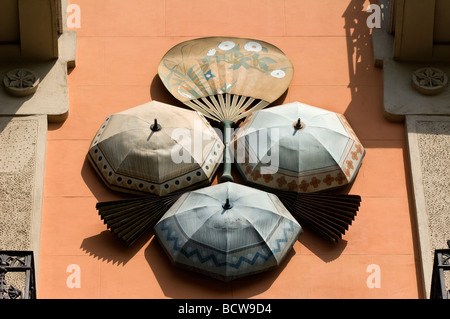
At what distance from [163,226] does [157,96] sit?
2.34 meters

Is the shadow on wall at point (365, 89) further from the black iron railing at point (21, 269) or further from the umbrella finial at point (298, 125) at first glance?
the black iron railing at point (21, 269)

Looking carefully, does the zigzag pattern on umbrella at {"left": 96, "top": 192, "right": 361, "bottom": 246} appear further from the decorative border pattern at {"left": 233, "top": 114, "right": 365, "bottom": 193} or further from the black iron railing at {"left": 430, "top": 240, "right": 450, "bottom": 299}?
the black iron railing at {"left": 430, "top": 240, "right": 450, "bottom": 299}

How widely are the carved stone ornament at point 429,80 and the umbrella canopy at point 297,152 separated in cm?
117

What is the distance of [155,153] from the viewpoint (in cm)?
1591

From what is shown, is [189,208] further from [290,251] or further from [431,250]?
[431,250]

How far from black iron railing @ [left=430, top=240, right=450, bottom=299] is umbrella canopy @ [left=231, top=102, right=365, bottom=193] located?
6.97 ft

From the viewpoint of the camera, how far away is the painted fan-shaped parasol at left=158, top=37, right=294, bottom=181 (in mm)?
16828

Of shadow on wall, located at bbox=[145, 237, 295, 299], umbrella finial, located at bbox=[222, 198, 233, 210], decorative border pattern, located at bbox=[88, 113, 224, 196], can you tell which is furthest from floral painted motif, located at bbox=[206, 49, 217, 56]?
shadow on wall, located at bbox=[145, 237, 295, 299]

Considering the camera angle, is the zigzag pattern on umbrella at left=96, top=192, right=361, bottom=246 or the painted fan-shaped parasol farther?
the painted fan-shaped parasol

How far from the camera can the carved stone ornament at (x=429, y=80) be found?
55.3 ft

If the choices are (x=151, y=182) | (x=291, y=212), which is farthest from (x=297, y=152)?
(x=151, y=182)

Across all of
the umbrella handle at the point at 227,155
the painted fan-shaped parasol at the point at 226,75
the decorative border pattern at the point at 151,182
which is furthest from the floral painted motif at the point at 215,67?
the decorative border pattern at the point at 151,182

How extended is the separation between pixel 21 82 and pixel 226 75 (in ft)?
8.10

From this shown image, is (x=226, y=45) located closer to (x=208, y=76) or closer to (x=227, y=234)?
(x=208, y=76)
